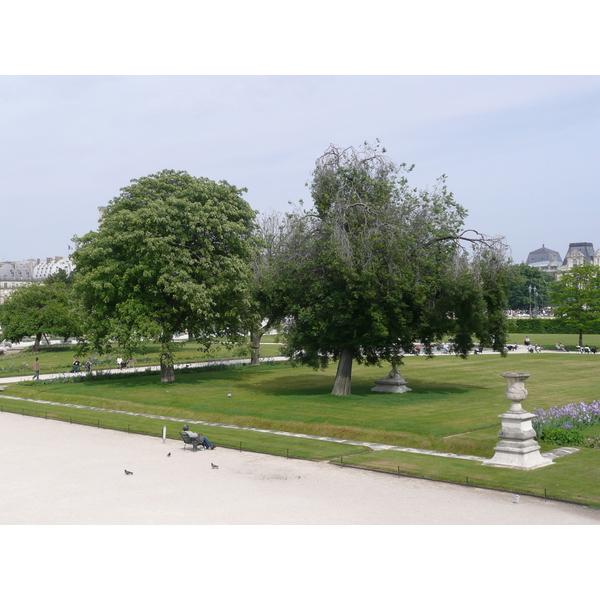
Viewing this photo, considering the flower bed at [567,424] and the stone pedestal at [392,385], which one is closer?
the flower bed at [567,424]

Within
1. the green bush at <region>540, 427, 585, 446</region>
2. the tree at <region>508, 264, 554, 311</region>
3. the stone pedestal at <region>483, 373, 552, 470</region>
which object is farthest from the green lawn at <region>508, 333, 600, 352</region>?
the tree at <region>508, 264, 554, 311</region>

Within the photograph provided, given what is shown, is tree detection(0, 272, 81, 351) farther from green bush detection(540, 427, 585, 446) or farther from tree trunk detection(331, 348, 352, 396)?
green bush detection(540, 427, 585, 446)

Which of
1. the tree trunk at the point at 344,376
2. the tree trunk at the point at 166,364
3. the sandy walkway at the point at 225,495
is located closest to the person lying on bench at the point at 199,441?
the sandy walkway at the point at 225,495

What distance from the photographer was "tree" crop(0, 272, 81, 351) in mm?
77750

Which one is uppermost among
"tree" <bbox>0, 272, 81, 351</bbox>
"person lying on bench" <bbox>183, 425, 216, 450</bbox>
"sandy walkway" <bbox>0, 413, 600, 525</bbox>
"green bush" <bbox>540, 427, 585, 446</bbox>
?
"tree" <bbox>0, 272, 81, 351</bbox>

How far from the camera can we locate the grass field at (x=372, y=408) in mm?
19703

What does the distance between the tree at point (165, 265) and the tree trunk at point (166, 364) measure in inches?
2.6

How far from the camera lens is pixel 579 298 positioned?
70.3m

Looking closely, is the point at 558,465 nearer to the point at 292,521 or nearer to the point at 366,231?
the point at 292,521

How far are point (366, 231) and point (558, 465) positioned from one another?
15.9 m

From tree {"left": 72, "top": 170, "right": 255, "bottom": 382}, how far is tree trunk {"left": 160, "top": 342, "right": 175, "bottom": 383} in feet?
0.22

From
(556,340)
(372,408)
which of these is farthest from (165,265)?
(556,340)

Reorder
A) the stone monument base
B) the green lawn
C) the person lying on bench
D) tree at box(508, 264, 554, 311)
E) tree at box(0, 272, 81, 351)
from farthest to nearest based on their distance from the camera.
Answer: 1. tree at box(508, 264, 554, 311)
2. tree at box(0, 272, 81, 351)
3. the green lawn
4. the person lying on bench
5. the stone monument base

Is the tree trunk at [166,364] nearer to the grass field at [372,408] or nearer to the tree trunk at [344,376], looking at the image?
the grass field at [372,408]
